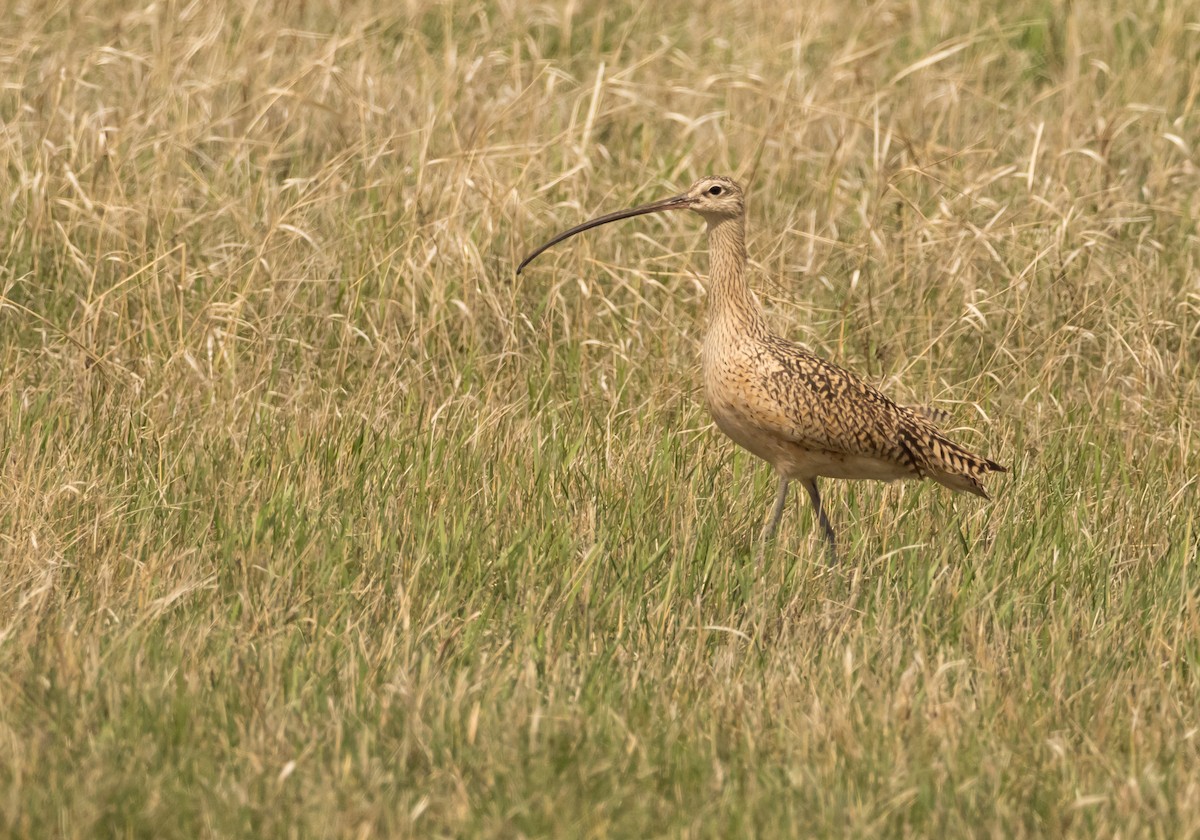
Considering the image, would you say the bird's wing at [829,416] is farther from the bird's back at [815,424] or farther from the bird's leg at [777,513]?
the bird's leg at [777,513]

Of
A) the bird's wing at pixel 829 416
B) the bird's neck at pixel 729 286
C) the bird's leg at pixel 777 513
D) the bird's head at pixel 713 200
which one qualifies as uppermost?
the bird's head at pixel 713 200

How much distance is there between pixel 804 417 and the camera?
5352 millimetres

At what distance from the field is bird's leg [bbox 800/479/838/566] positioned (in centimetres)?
9

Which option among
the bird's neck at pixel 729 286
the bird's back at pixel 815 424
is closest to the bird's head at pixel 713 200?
the bird's neck at pixel 729 286

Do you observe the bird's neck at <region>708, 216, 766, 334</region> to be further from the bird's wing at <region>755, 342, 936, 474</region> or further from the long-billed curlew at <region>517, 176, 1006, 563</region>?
the bird's wing at <region>755, 342, 936, 474</region>

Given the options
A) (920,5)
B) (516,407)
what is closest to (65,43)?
(516,407)

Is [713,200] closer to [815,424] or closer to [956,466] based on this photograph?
[815,424]

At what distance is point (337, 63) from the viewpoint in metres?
8.59

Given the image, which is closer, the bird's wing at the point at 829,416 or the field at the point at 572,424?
the field at the point at 572,424

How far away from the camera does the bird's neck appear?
18.5 feet

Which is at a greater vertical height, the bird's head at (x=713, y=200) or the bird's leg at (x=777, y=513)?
the bird's head at (x=713, y=200)

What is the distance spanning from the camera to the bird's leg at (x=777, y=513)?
5375 millimetres

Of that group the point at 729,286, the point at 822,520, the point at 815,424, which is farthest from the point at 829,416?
the point at 729,286

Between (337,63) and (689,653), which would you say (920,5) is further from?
(689,653)
